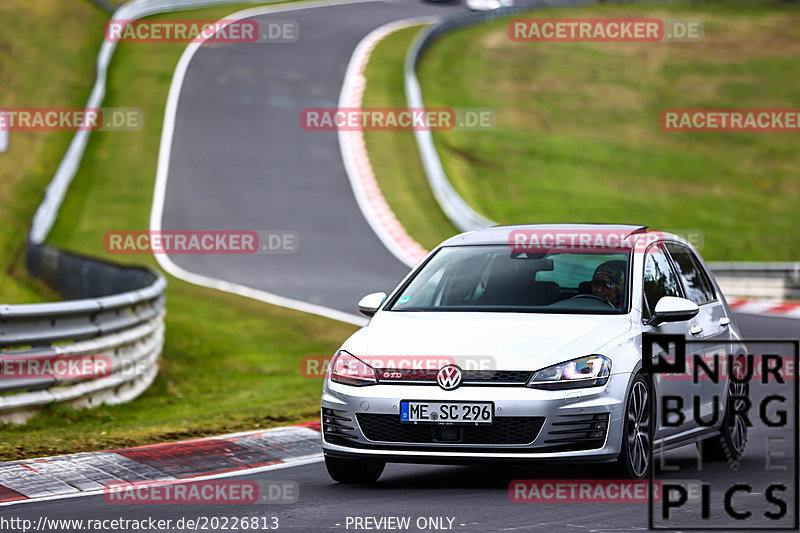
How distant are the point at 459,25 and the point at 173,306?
122 feet

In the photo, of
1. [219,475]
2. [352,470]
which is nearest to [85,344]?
[219,475]

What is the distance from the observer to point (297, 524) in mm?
6836

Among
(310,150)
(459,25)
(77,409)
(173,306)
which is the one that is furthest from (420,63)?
(77,409)

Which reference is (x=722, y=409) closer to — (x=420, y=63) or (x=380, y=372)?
(x=380, y=372)

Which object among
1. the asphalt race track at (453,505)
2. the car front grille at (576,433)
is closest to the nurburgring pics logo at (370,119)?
the asphalt race track at (453,505)

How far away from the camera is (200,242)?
29.5 metres

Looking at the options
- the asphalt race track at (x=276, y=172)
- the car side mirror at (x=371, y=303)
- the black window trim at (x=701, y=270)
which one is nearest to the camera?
the car side mirror at (x=371, y=303)

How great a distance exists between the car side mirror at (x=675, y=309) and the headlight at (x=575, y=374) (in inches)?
26.6

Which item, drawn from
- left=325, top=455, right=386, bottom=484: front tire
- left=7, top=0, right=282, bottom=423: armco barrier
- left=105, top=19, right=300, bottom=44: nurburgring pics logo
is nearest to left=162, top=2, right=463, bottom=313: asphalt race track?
left=105, top=19, right=300, bottom=44: nurburgring pics logo

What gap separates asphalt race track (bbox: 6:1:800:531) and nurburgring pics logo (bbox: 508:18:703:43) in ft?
17.7

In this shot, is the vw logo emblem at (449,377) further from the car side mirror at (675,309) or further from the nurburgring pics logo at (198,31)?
the nurburgring pics logo at (198,31)

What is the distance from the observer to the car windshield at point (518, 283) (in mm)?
8461

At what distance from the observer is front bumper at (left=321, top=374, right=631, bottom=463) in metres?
7.48

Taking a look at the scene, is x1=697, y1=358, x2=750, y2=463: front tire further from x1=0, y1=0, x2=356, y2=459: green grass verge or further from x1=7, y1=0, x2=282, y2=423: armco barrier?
x1=7, y1=0, x2=282, y2=423: armco barrier
